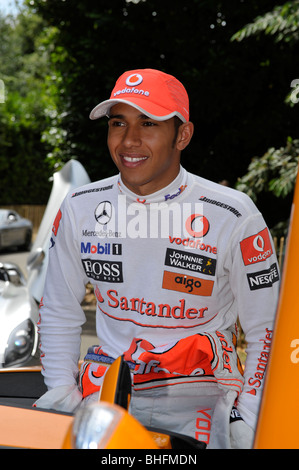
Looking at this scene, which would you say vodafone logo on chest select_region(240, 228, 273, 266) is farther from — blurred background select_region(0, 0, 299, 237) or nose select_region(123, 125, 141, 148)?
blurred background select_region(0, 0, 299, 237)

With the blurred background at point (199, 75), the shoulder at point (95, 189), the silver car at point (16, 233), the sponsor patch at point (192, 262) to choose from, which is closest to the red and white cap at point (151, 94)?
the shoulder at point (95, 189)

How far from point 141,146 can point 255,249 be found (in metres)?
0.47

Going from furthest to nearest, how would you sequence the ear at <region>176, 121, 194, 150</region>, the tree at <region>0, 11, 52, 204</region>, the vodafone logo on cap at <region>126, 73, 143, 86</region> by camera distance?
the tree at <region>0, 11, 52, 204</region>, the ear at <region>176, 121, 194, 150</region>, the vodafone logo on cap at <region>126, 73, 143, 86</region>

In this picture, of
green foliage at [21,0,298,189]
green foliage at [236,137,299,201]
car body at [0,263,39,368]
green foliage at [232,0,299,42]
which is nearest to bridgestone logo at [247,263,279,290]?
car body at [0,263,39,368]

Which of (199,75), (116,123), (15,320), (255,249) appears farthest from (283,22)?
(255,249)

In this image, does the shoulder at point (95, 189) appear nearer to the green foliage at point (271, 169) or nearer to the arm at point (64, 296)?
the arm at point (64, 296)

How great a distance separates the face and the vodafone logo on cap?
0.24 ft

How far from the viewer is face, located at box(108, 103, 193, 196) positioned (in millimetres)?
1985

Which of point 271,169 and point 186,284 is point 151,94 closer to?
point 186,284

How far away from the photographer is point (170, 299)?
1947mm

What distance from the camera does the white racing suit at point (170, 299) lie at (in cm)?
182

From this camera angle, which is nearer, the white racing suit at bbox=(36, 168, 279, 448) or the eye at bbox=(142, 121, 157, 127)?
the white racing suit at bbox=(36, 168, 279, 448)

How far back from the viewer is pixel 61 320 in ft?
7.13
